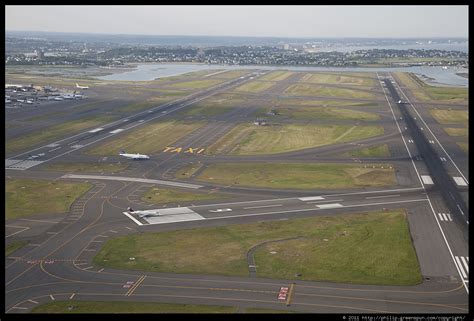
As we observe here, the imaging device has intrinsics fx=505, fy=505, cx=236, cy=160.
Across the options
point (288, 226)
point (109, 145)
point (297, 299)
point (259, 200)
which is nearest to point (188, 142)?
point (109, 145)

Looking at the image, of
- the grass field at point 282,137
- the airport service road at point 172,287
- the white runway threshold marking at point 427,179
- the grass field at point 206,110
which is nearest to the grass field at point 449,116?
the grass field at point 282,137

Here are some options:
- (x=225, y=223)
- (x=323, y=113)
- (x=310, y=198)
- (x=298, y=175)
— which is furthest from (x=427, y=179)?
(x=323, y=113)

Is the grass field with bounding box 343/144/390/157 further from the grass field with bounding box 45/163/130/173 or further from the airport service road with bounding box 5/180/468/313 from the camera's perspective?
the grass field with bounding box 45/163/130/173

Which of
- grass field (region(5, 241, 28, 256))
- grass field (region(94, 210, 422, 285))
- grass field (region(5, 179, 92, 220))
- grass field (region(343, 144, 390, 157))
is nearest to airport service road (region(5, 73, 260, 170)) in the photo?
grass field (region(5, 179, 92, 220))

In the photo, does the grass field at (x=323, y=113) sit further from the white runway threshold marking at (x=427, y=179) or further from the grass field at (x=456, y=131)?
the white runway threshold marking at (x=427, y=179)

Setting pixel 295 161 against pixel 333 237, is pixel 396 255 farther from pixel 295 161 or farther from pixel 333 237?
pixel 295 161

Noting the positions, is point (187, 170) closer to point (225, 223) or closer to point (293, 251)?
point (225, 223)
